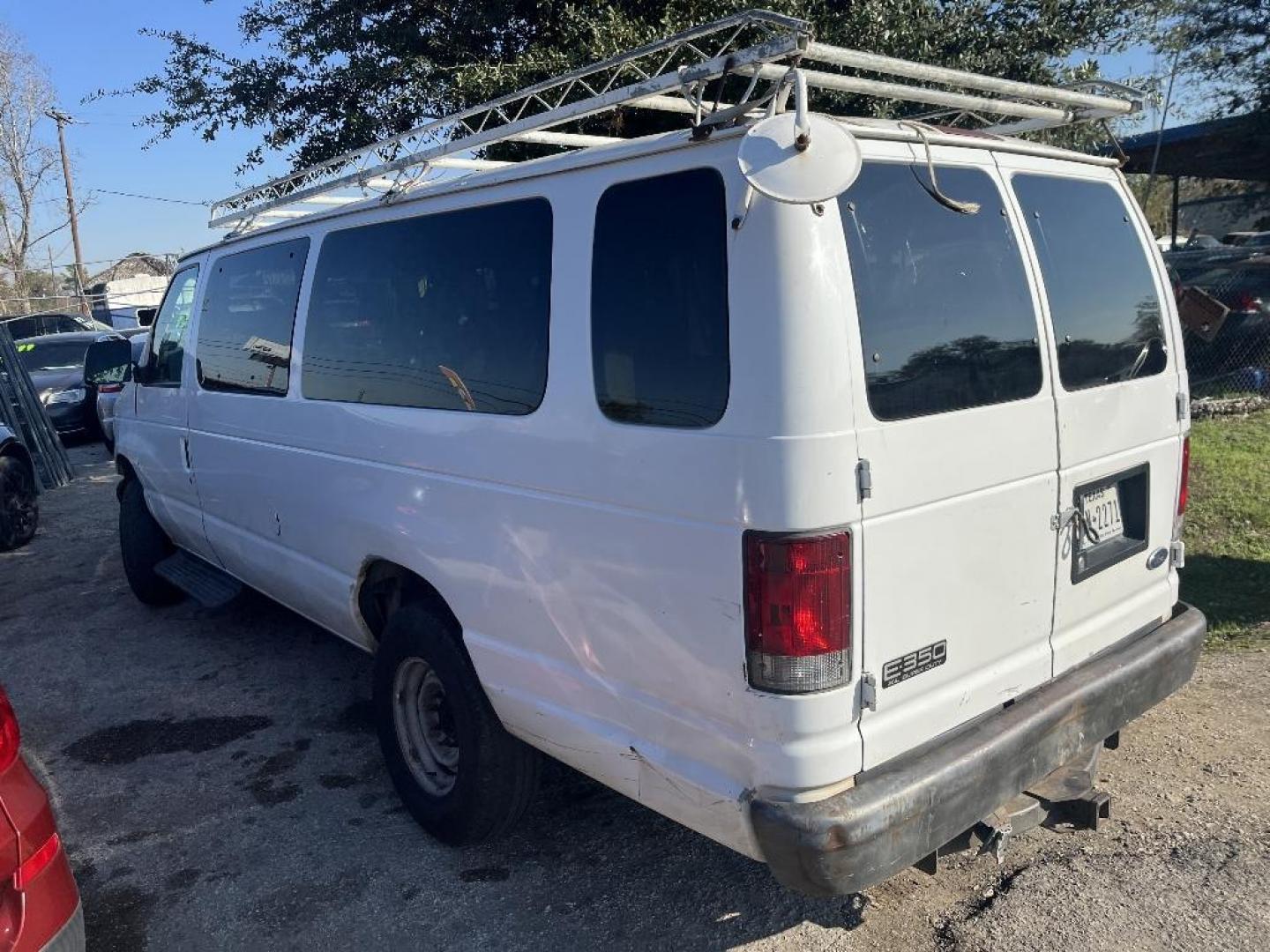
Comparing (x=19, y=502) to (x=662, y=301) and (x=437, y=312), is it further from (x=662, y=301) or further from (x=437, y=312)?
(x=662, y=301)

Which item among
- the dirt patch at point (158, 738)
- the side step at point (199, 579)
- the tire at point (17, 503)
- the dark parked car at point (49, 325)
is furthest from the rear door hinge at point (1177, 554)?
the dark parked car at point (49, 325)

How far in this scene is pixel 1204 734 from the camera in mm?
3980

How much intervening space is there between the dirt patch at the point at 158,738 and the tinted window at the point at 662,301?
2.95m

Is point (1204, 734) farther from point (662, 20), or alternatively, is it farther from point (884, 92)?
point (662, 20)

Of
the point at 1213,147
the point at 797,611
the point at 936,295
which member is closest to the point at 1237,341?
the point at 1213,147

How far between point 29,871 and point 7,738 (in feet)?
1.12

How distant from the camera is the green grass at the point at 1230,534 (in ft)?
16.6

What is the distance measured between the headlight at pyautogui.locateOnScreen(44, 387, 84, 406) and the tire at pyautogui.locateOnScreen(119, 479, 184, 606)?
8.74 m

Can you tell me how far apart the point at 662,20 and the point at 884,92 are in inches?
193

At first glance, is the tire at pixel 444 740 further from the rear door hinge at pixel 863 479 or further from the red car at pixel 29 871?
the rear door hinge at pixel 863 479

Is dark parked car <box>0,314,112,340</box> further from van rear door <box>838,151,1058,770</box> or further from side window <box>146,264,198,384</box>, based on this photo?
van rear door <box>838,151,1058,770</box>

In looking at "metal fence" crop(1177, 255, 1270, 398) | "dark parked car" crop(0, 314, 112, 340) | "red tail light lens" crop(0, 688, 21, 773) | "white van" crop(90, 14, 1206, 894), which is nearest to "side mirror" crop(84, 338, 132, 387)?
"white van" crop(90, 14, 1206, 894)

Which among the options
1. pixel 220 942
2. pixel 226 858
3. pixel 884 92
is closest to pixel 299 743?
pixel 226 858

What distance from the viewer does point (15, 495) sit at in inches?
334
